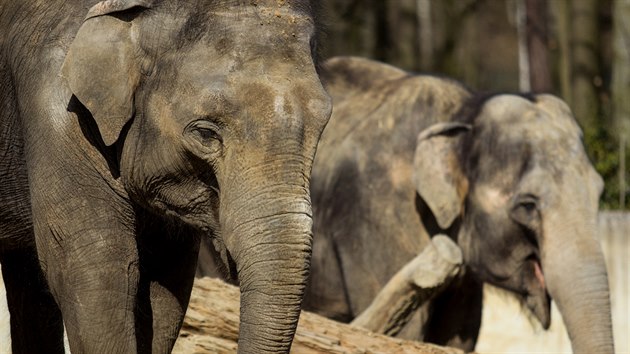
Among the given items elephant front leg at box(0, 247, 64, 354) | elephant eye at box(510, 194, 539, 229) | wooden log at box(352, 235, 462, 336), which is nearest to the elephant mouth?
elephant eye at box(510, 194, 539, 229)

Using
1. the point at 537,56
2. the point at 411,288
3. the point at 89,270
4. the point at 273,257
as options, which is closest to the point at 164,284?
the point at 89,270

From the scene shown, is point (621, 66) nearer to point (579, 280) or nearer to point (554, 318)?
point (554, 318)

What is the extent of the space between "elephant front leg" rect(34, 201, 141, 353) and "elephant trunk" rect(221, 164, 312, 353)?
514 millimetres

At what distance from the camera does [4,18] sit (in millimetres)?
4945

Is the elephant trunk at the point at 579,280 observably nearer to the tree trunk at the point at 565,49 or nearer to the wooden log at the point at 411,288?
the wooden log at the point at 411,288

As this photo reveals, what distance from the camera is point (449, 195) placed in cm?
809

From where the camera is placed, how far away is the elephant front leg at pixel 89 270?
467 cm

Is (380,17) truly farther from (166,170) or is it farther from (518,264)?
(166,170)

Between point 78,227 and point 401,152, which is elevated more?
point 78,227

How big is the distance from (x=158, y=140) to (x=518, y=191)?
362 cm

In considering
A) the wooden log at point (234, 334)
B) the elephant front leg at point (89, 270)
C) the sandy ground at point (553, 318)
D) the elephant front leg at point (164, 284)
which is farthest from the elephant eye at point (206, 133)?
the sandy ground at point (553, 318)

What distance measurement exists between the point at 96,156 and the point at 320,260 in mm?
3933

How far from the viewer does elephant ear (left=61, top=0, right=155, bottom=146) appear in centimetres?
454

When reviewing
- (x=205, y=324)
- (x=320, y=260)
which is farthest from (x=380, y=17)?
(x=205, y=324)
